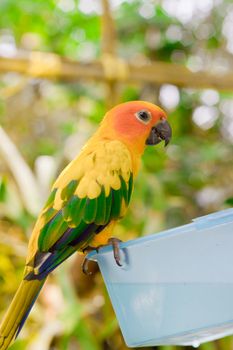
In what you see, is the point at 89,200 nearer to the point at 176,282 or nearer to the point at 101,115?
the point at 176,282

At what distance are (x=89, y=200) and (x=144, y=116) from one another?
157mm

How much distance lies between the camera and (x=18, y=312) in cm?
87

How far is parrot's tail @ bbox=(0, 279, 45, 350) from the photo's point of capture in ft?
2.78


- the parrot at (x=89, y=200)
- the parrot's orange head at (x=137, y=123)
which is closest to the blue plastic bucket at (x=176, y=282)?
the parrot at (x=89, y=200)

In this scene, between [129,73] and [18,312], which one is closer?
[18,312]

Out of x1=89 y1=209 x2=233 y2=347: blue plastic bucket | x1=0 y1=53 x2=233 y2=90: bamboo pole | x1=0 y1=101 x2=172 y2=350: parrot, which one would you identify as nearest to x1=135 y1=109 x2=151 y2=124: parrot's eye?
x1=0 y1=101 x2=172 y2=350: parrot

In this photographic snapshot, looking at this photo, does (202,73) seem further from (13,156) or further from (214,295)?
(214,295)

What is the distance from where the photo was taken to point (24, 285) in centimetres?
89

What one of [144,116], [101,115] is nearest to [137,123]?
[144,116]

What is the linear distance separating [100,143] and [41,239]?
165 mm

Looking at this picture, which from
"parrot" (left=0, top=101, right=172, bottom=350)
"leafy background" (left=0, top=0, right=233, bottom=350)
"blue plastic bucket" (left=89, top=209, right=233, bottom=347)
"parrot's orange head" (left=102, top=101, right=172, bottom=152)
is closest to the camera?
"blue plastic bucket" (left=89, top=209, right=233, bottom=347)

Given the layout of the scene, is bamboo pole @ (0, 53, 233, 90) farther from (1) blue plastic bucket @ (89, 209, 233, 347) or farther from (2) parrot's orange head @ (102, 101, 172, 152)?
(1) blue plastic bucket @ (89, 209, 233, 347)

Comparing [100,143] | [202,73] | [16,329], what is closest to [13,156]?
[202,73]

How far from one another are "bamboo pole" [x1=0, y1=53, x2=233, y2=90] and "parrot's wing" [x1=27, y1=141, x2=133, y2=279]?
131cm
